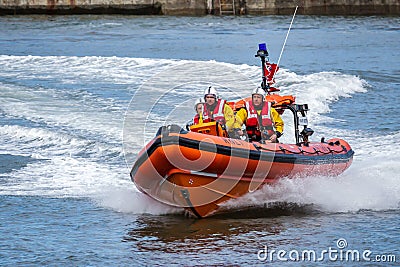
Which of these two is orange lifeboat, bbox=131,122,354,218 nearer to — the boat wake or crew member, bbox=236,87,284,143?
the boat wake

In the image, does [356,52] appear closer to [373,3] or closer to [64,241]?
[373,3]

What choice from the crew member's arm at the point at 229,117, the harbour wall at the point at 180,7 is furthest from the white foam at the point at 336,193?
the harbour wall at the point at 180,7

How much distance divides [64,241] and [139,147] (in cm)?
421

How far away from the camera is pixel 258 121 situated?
9.16 m

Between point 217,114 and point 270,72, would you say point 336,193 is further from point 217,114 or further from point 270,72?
point 270,72

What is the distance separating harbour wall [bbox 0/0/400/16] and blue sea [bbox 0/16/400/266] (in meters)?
10.6

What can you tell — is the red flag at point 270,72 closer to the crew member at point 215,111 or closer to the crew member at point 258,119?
the crew member at point 258,119

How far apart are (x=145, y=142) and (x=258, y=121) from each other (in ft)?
11.1

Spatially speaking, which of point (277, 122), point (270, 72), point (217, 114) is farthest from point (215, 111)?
point (270, 72)

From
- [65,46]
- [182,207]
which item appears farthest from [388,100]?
[65,46]

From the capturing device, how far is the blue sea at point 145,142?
7734 millimetres

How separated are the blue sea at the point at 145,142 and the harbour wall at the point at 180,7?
10640 mm

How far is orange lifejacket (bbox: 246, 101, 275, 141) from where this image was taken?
359 inches

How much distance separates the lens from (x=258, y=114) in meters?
9.12
